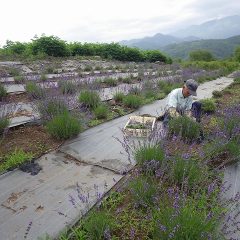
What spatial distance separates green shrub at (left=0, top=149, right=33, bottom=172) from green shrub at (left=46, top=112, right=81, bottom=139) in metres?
0.57

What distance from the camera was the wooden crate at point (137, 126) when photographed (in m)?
4.56

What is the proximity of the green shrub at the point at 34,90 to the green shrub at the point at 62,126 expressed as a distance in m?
1.19

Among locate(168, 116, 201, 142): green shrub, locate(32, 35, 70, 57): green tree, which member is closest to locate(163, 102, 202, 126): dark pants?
locate(168, 116, 201, 142): green shrub

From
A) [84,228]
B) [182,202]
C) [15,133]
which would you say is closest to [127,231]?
[84,228]

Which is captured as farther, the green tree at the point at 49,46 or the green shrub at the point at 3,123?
the green tree at the point at 49,46

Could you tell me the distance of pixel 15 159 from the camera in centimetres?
357

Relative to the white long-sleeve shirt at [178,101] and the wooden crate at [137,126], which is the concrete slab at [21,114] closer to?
the wooden crate at [137,126]

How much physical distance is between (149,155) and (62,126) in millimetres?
1473

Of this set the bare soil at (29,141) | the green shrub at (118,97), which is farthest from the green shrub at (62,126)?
the green shrub at (118,97)

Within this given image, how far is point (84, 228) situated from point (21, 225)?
52cm

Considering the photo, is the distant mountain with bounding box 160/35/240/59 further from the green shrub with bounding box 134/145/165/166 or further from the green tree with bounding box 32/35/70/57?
the green shrub with bounding box 134/145/165/166

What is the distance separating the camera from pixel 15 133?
4531 millimetres

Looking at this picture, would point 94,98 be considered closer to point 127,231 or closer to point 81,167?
point 81,167

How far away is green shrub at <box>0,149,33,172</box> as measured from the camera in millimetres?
3460
